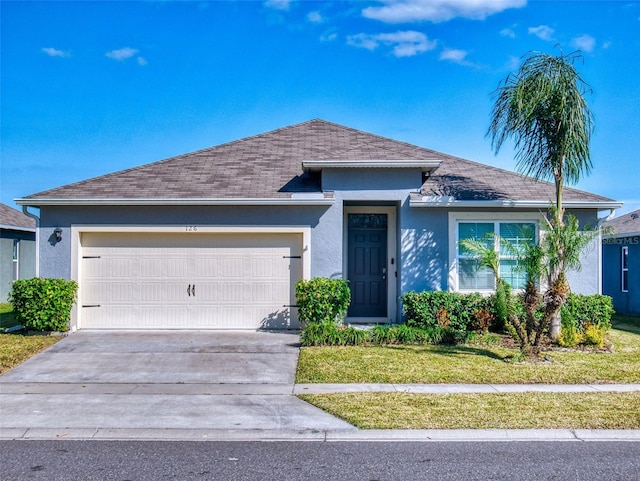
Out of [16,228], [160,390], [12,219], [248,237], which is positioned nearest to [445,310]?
[248,237]

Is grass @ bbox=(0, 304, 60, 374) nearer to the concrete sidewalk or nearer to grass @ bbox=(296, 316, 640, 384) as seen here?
the concrete sidewalk

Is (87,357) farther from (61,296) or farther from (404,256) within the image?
(404,256)

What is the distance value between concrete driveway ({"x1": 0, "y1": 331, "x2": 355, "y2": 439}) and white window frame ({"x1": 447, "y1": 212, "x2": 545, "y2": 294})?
13.1 feet

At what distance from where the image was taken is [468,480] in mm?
4734

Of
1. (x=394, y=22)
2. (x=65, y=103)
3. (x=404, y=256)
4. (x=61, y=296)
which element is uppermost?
(x=394, y=22)

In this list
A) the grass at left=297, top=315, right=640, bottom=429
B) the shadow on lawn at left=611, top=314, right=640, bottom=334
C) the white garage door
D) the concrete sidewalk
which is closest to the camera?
the concrete sidewalk

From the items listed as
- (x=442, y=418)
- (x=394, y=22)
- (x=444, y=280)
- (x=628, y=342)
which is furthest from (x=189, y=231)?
(x=628, y=342)

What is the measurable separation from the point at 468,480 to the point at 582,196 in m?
10.1

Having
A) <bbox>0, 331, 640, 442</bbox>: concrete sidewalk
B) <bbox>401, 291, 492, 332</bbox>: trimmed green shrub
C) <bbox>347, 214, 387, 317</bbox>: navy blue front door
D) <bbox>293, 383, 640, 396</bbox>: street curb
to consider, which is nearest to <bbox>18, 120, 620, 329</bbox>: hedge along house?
<bbox>401, 291, 492, 332</bbox>: trimmed green shrub

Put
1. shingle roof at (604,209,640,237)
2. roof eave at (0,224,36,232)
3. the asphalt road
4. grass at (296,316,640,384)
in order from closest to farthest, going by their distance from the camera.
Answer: the asphalt road
grass at (296,316,640,384)
shingle roof at (604,209,640,237)
roof eave at (0,224,36,232)

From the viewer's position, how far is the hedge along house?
40.8 ft

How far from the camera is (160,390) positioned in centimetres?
786

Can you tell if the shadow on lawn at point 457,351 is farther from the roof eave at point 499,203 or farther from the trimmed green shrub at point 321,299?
the roof eave at point 499,203

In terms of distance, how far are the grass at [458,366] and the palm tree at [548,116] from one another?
9.90 ft
